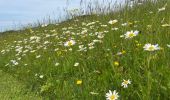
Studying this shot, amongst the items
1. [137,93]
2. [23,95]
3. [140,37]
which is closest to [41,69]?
[23,95]

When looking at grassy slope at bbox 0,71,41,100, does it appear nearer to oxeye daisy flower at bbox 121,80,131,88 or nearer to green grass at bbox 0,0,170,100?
green grass at bbox 0,0,170,100

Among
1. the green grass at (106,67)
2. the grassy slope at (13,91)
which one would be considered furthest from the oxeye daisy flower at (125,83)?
the grassy slope at (13,91)

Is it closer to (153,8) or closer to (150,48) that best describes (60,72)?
(150,48)

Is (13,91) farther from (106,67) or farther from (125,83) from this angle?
(125,83)

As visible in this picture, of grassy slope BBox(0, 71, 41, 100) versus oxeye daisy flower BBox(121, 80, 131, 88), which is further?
grassy slope BBox(0, 71, 41, 100)

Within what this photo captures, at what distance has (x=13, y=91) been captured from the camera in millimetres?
6949

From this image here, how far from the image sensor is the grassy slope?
6.46 m

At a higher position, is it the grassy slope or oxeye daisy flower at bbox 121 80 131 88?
oxeye daisy flower at bbox 121 80 131 88

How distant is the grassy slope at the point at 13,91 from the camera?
21.2ft

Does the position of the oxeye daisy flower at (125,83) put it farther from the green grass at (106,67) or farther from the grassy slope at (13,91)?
the grassy slope at (13,91)

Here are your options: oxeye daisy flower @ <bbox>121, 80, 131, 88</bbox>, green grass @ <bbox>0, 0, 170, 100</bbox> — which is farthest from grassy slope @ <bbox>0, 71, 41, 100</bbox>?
oxeye daisy flower @ <bbox>121, 80, 131, 88</bbox>

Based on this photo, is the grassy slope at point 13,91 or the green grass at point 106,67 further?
the grassy slope at point 13,91

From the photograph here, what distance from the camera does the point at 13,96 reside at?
6621 millimetres

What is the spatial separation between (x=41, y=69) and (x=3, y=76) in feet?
5.06
